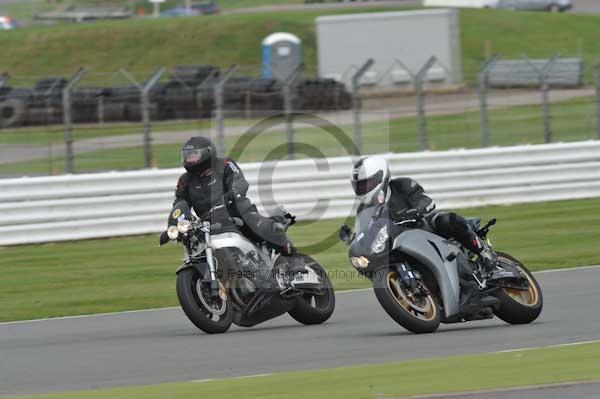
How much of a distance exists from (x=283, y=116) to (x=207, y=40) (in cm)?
2686

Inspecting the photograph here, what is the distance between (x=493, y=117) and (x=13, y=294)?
12639mm

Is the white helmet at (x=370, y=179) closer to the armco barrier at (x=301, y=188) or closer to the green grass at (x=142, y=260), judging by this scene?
the green grass at (x=142, y=260)

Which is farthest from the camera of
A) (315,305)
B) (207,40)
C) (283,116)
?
(207,40)

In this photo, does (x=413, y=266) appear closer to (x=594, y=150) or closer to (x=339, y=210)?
(x=339, y=210)

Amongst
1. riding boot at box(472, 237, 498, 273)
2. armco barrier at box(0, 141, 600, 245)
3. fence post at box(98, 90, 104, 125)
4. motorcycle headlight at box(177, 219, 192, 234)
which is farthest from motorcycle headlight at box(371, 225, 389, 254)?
fence post at box(98, 90, 104, 125)

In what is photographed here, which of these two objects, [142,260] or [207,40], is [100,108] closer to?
[142,260]

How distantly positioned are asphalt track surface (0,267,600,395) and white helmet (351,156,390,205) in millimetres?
1144

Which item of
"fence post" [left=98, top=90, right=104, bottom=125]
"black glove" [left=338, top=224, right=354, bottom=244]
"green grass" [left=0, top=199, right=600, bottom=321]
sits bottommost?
"green grass" [left=0, top=199, right=600, bottom=321]

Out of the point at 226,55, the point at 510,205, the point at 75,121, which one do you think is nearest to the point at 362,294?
the point at 510,205

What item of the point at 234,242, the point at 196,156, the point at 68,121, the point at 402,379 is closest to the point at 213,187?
the point at 196,156

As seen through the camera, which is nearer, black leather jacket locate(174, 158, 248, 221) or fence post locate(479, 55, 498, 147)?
black leather jacket locate(174, 158, 248, 221)

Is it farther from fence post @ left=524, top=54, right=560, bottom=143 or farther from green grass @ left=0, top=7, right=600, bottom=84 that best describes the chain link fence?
green grass @ left=0, top=7, right=600, bottom=84

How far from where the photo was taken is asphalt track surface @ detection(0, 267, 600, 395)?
8398 millimetres

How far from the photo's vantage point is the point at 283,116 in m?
20.8
